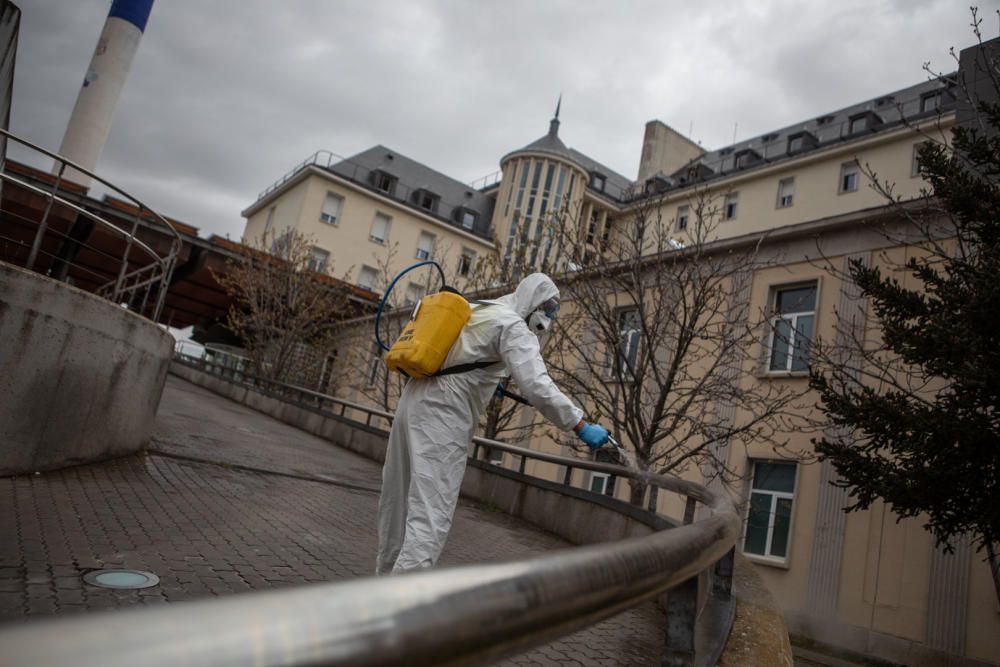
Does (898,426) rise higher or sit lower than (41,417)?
higher

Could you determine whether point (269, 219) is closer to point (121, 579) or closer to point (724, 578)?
point (121, 579)

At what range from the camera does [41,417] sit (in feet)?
20.3

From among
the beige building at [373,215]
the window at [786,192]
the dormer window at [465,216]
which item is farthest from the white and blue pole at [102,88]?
the window at [786,192]

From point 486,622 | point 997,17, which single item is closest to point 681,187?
point 997,17

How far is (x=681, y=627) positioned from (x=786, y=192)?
36.1m

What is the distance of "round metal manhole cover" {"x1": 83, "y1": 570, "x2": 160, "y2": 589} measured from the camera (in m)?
3.72

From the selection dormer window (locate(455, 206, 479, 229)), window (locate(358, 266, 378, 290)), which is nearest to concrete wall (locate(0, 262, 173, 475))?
window (locate(358, 266, 378, 290))

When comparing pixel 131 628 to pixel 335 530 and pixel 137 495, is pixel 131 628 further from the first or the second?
pixel 137 495

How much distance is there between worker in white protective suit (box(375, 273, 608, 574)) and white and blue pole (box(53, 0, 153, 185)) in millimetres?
48208

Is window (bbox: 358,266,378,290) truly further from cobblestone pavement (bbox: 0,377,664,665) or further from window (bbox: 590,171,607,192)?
cobblestone pavement (bbox: 0,377,664,665)

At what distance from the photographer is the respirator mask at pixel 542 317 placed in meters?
4.60

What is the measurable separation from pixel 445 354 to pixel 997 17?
9560 mm

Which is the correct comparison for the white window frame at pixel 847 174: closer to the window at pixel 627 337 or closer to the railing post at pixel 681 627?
the window at pixel 627 337

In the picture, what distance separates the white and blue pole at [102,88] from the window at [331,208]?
48.8 feet
